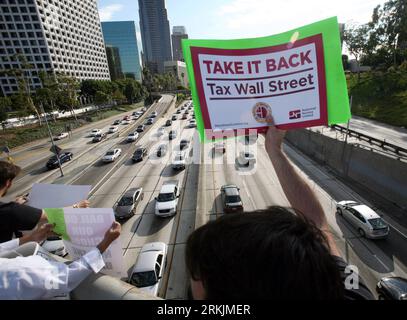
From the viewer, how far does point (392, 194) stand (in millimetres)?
14867

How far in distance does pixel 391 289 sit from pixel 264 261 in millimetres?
10524

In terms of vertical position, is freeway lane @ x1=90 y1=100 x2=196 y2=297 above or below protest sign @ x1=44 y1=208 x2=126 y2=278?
below

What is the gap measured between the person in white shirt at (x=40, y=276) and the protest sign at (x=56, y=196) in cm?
68

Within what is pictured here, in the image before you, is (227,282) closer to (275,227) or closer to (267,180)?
(275,227)

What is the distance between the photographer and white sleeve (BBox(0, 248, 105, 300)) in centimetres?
176

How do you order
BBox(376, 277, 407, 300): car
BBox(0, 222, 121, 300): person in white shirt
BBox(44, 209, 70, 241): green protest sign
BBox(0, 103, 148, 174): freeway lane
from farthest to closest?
1. BBox(0, 103, 148, 174): freeway lane
2. BBox(376, 277, 407, 300): car
3. BBox(44, 209, 70, 241): green protest sign
4. BBox(0, 222, 121, 300): person in white shirt

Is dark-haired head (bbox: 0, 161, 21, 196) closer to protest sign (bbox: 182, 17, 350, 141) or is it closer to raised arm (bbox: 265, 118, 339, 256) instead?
protest sign (bbox: 182, 17, 350, 141)

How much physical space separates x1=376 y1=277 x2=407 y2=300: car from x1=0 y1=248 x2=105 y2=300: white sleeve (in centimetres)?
1021

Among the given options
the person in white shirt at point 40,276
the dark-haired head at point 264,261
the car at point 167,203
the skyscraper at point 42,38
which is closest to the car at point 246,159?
the car at point 167,203

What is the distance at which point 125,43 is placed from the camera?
569ft

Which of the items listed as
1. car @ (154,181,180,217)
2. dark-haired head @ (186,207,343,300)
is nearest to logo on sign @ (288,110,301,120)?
dark-haired head @ (186,207,343,300)

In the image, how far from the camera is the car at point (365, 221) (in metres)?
11.8

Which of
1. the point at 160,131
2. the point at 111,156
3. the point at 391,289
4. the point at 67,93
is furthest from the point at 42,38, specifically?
the point at 391,289

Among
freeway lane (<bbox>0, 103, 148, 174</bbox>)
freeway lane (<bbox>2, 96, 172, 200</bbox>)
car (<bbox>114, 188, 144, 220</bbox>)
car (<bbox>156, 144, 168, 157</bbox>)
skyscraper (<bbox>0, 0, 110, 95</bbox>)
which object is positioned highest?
skyscraper (<bbox>0, 0, 110, 95</bbox>)
